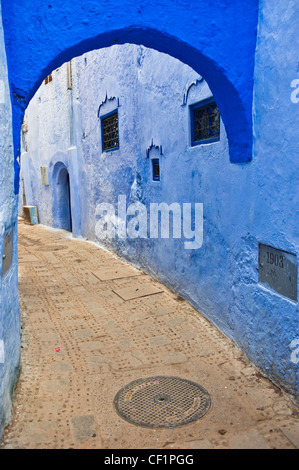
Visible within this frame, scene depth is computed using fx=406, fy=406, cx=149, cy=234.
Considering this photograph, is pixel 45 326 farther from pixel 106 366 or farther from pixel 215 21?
pixel 215 21

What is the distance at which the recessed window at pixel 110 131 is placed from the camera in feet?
26.5

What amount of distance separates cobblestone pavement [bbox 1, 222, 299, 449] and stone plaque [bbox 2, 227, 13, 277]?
3.69 ft

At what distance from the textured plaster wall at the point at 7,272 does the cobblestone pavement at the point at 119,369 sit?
0.26 meters

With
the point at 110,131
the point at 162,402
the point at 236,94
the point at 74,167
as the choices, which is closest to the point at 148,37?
the point at 236,94

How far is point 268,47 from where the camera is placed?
11.3 ft

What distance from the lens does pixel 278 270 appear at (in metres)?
3.48

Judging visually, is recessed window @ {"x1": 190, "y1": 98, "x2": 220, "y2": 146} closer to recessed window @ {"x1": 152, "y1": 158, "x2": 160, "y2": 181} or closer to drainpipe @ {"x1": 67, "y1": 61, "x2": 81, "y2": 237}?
recessed window @ {"x1": 152, "y1": 158, "x2": 160, "y2": 181}

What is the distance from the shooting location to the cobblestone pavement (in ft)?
9.71

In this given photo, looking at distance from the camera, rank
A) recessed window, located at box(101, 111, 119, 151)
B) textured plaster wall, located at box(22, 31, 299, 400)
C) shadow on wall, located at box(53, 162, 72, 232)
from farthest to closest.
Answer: shadow on wall, located at box(53, 162, 72, 232)
recessed window, located at box(101, 111, 119, 151)
textured plaster wall, located at box(22, 31, 299, 400)

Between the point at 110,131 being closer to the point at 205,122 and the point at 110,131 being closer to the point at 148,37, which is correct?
the point at 205,122

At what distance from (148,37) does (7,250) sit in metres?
2.20

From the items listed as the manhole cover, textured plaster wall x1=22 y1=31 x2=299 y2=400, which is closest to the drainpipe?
textured plaster wall x1=22 y1=31 x2=299 y2=400

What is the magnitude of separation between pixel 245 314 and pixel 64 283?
3448 mm
